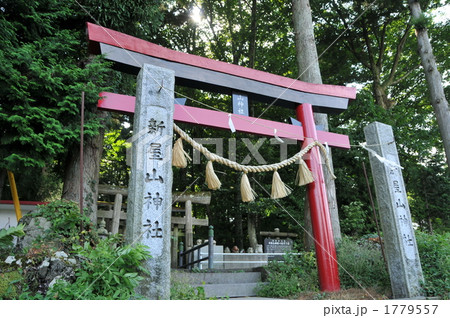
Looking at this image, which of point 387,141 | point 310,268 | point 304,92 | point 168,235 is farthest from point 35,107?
point 387,141

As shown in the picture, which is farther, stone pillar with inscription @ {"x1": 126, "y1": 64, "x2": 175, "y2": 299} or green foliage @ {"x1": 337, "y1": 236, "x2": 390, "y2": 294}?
green foliage @ {"x1": 337, "y1": 236, "x2": 390, "y2": 294}

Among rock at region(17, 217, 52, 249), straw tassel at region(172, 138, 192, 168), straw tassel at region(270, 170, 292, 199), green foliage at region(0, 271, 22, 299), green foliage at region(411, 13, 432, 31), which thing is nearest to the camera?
green foliage at region(0, 271, 22, 299)

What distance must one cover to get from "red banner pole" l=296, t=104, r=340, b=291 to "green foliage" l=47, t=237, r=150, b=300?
2994 millimetres

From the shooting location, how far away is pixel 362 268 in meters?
5.04

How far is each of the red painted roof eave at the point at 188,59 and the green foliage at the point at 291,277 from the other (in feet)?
10.1

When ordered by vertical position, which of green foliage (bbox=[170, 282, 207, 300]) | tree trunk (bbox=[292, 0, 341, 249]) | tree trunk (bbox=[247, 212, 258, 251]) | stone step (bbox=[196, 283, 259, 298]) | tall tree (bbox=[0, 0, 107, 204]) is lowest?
stone step (bbox=[196, 283, 259, 298])

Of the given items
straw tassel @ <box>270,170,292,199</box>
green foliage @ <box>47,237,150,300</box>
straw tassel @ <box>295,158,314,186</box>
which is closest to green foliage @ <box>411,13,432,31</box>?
straw tassel @ <box>295,158,314,186</box>

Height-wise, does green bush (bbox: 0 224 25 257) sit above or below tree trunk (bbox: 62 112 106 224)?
below

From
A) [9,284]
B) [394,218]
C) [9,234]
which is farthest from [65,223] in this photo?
[394,218]

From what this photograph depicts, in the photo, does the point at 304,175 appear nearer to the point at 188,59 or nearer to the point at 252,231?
the point at 188,59

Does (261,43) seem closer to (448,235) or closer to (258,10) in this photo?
(258,10)

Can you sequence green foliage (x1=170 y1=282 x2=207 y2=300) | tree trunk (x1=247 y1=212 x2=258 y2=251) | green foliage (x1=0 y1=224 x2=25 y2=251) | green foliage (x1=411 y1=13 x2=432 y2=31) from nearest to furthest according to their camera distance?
green foliage (x1=0 y1=224 x2=25 y2=251)
green foliage (x1=170 y1=282 x2=207 y2=300)
green foliage (x1=411 y1=13 x2=432 y2=31)
tree trunk (x1=247 y1=212 x2=258 y2=251)

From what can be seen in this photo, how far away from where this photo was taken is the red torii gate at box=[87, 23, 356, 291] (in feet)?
14.6

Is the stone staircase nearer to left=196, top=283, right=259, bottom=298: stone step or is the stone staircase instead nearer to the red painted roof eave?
left=196, top=283, right=259, bottom=298: stone step
